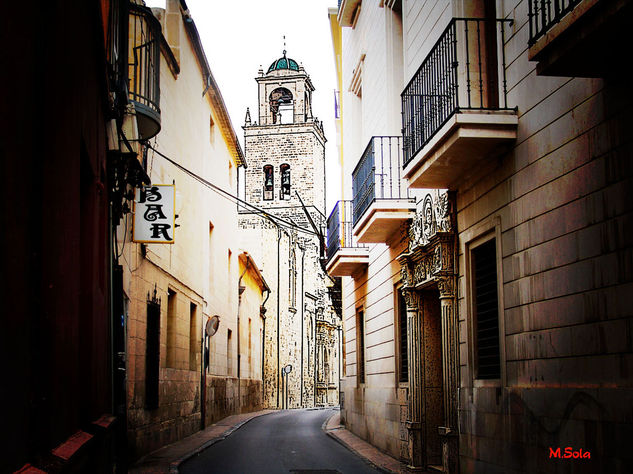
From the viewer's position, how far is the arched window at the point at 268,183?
59.3 meters

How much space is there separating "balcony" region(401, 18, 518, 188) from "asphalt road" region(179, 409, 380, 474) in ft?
16.0

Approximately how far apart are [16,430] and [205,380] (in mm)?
17868

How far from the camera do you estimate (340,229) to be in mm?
18438

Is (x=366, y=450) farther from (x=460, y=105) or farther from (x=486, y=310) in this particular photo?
(x=460, y=105)

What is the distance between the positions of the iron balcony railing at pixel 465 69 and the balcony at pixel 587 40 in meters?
2.48

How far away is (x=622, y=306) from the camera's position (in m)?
5.90

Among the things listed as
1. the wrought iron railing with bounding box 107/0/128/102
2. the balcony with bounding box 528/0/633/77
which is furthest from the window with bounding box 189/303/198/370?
the balcony with bounding box 528/0/633/77

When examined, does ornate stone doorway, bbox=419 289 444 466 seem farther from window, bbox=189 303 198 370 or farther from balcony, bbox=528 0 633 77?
window, bbox=189 303 198 370

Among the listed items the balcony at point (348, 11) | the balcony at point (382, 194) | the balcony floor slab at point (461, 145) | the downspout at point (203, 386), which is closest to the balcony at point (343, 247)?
the balcony at point (382, 194)

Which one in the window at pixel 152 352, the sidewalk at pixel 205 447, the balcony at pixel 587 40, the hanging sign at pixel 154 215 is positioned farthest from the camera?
the window at pixel 152 352

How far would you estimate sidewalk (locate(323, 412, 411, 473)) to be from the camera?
12.1m

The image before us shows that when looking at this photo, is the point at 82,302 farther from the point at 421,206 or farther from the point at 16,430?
the point at 421,206
